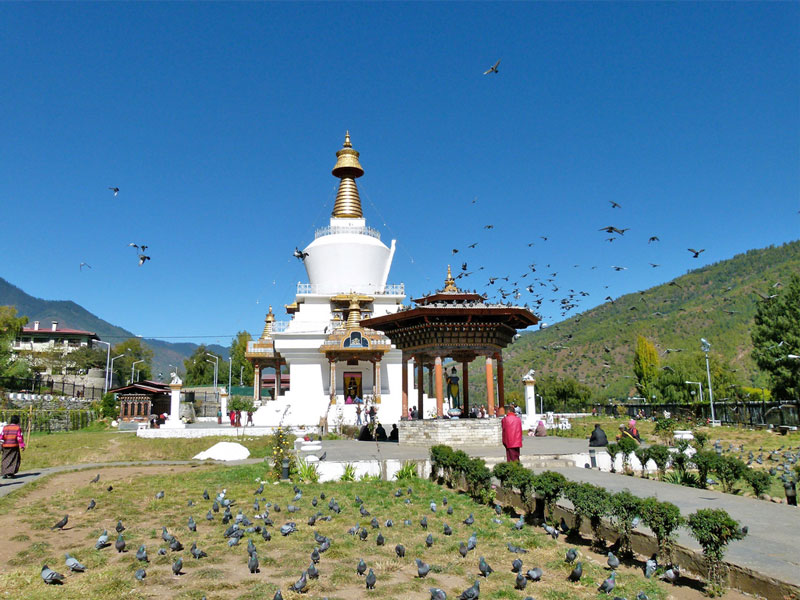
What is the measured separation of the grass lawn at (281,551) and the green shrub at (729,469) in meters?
4.66

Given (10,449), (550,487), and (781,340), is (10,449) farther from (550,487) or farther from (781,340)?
(781,340)

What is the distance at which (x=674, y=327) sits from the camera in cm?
9725

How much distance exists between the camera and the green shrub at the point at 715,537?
6848 millimetres

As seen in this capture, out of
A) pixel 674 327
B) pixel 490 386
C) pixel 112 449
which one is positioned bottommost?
pixel 112 449

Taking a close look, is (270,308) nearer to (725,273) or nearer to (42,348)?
(42,348)

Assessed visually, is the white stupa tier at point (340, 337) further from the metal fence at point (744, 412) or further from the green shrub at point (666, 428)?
the metal fence at point (744, 412)

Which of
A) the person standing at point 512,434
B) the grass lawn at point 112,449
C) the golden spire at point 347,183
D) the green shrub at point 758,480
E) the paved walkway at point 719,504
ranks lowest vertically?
the grass lawn at point 112,449

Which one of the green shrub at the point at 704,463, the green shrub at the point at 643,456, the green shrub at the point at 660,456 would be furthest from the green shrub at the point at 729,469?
the green shrub at the point at 643,456

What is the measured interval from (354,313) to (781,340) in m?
29.2

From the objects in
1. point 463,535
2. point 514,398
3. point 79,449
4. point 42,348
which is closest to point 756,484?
point 463,535

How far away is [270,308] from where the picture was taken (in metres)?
47.7

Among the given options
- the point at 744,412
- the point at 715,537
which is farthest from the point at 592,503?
the point at 744,412

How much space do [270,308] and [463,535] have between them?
39.4 m

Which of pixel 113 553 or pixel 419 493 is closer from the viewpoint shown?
pixel 113 553
